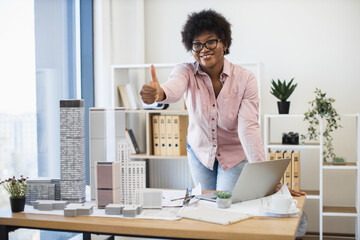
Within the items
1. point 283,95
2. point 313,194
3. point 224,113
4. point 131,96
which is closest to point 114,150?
point 224,113

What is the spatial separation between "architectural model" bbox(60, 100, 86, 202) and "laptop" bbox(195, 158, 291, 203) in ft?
1.74

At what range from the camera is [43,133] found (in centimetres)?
291

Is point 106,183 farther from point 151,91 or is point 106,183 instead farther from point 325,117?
point 325,117

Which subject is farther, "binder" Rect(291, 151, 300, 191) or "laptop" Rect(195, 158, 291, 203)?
"binder" Rect(291, 151, 300, 191)

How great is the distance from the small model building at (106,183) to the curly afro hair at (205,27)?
0.89m

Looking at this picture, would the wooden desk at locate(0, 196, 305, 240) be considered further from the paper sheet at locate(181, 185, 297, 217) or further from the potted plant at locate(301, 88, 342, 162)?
the potted plant at locate(301, 88, 342, 162)

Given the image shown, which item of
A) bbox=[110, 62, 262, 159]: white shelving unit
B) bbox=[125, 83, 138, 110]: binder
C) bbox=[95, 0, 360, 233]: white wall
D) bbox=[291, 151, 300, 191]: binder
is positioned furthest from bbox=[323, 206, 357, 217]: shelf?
bbox=[125, 83, 138, 110]: binder

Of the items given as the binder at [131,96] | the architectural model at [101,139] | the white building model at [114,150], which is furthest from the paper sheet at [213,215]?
the binder at [131,96]

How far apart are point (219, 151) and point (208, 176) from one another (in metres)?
0.16

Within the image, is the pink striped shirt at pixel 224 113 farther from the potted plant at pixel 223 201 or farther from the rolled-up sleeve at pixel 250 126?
the potted plant at pixel 223 201

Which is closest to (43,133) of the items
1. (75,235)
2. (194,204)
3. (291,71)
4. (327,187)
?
(75,235)

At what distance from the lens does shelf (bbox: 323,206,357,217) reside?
3630mm

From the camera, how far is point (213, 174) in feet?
7.70

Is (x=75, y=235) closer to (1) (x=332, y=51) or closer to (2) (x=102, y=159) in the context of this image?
(2) (x=102, y=159)
